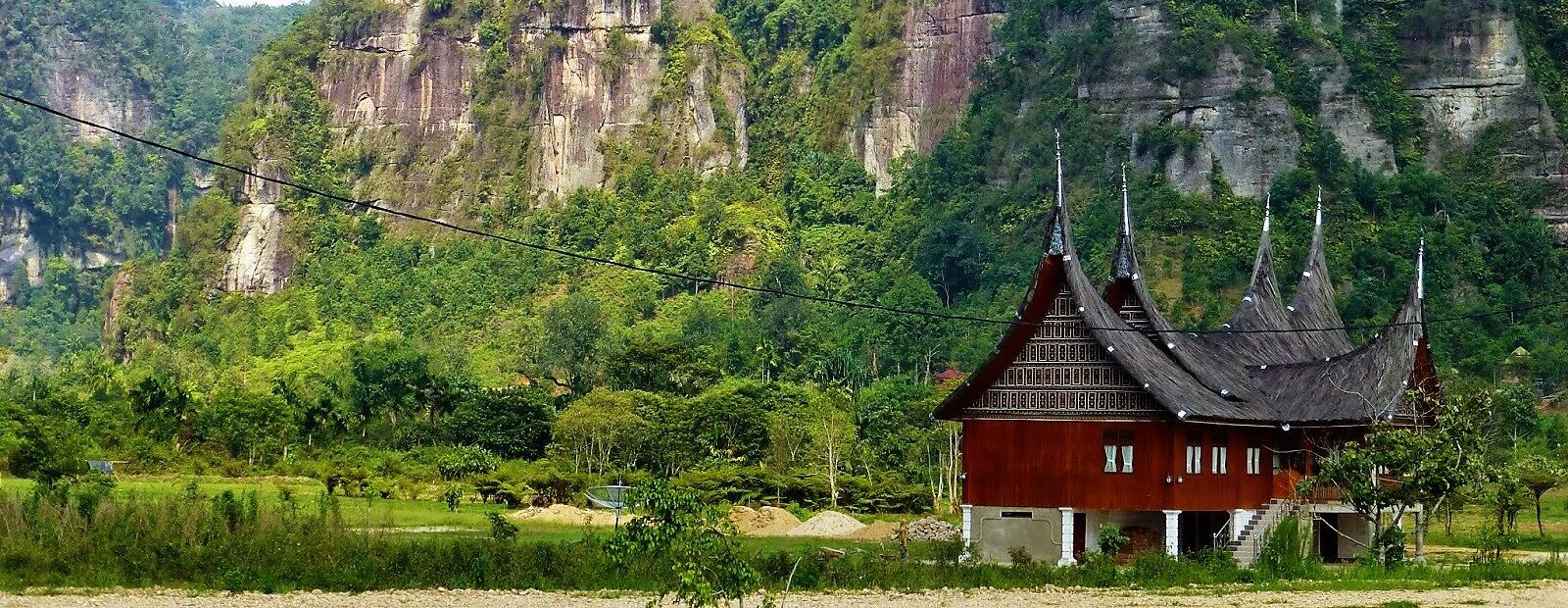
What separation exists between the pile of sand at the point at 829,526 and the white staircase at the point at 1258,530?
12.1m

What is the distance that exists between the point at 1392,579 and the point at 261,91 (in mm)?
108394

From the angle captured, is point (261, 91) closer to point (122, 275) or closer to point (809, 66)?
point (122, 275)

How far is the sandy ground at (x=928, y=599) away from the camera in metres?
35.8

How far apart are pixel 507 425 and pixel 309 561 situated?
4379cm

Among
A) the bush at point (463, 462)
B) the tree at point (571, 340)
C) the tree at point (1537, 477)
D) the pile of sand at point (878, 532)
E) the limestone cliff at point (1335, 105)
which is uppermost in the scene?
the limestone cliff at point (1335, 105)

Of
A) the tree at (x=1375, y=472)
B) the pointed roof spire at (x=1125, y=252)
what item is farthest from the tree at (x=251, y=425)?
the tree at (x=1375, y=472)

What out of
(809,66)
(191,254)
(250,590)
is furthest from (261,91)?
(250,590)

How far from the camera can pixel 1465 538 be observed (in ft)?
192

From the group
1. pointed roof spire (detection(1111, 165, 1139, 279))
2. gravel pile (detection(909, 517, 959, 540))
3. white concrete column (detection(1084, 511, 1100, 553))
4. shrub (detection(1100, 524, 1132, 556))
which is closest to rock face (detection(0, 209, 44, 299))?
gravel pile (detection(909, 517, 959, 540))

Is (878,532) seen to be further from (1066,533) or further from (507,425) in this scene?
(507,425)

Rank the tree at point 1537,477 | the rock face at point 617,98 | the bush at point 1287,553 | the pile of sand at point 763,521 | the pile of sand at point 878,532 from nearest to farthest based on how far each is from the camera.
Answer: the bush at point 1287,553 < the tree at point 1537,477 < the pile of sand at point 878,532 < the pile of sand at point 763,521 < the rock face at point 617,98

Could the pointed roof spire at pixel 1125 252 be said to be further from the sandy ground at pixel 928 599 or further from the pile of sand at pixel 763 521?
the sandy ground at pixel 928 599

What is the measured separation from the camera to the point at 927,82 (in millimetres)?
133875

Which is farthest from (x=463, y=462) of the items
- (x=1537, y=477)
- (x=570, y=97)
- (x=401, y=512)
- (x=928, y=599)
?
(x=570, y=97)
